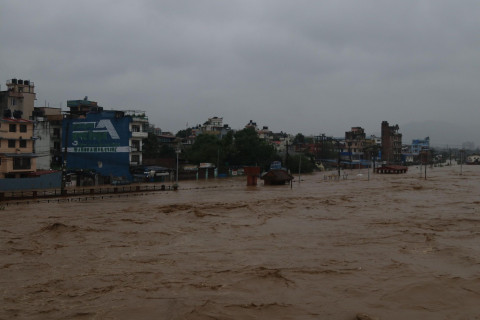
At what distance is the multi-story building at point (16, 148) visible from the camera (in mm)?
40469

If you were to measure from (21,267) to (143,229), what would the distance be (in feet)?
25.1

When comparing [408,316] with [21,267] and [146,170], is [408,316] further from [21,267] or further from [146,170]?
[146,170]

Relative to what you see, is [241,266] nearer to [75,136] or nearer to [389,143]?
[75,136]

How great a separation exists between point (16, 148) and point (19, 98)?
15333mm

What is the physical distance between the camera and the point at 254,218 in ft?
83.0

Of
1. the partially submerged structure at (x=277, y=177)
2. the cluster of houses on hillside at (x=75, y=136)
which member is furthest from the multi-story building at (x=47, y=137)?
the partially submerged structure at (x=277, y=177)

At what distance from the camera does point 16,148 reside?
137 feet

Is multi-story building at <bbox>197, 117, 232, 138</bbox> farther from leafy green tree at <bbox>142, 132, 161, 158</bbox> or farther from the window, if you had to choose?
the window

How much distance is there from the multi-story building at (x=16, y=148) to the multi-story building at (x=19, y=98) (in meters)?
9.40

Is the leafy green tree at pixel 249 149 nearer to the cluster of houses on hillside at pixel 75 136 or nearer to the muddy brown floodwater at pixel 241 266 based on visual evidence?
the cluster of houses on hillside at pixel 75 136

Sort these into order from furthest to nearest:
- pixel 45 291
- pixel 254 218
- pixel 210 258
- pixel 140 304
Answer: pixel 254 218 → pixel 210 258 → pixel 45 291 → pixel 140 304

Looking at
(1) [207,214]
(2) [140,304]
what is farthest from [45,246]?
(1) [207,214]

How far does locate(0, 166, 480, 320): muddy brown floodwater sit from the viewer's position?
10.4 m

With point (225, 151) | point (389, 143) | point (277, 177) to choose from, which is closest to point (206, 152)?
point (225, 151)
